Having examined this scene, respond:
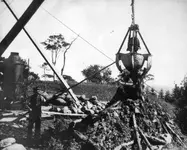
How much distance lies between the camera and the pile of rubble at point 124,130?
21.0 feet

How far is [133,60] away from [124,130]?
2534 mm

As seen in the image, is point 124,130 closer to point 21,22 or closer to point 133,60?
point 133,60

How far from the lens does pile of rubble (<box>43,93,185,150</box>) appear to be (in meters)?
6.41

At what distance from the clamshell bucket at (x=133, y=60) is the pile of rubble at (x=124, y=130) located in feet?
4.57

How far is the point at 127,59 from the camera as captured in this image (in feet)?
24.9

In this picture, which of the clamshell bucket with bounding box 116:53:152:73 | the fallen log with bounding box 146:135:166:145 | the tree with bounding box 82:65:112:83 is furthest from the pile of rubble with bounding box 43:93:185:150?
the tree with bounding box 82:65:112:83

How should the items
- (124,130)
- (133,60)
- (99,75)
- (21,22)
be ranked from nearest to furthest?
(21,22) → (124,130) → (133,60) → (99,75)

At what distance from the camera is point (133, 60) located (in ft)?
24.8

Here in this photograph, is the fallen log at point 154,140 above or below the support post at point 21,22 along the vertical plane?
below

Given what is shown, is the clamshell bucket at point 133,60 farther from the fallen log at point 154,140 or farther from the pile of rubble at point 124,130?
the fallen log at point 154,140

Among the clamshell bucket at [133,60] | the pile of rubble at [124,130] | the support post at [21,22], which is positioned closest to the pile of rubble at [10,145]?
the pile of rubble at [124,130]

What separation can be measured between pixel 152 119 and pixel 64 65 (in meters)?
25.8

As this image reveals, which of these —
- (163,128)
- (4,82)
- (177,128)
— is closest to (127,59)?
(163,128)

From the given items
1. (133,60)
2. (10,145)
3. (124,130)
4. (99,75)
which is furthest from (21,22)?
(99,75)
